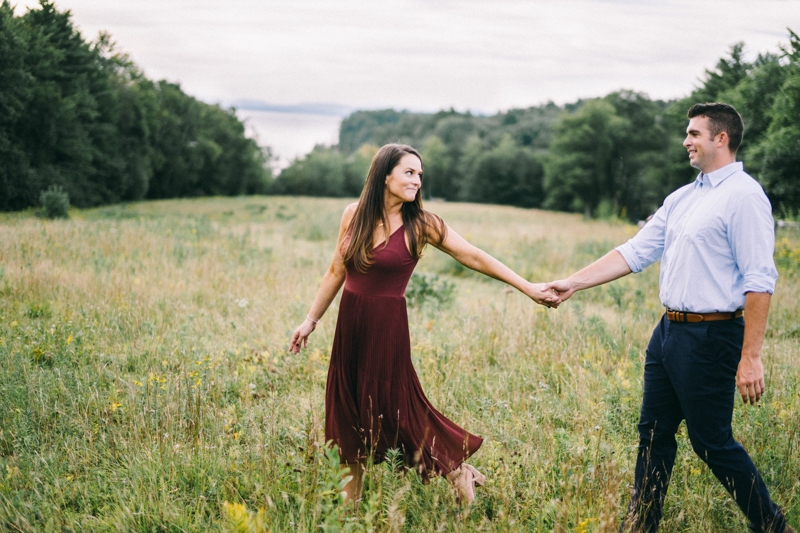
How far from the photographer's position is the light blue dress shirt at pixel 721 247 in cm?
244

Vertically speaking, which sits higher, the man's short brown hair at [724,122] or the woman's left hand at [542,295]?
the man's short brown hair at [724,122]

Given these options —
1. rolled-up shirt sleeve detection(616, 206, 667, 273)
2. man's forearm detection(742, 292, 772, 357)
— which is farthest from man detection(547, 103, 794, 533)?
rolled-up shirt sleeve detection(616, 206, 667, 273)

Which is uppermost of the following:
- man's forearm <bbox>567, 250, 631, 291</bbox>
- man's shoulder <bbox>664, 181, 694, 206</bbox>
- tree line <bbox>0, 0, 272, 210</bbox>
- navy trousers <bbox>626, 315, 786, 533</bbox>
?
tree line <bbox>0, 0, 272, 210</bbox>

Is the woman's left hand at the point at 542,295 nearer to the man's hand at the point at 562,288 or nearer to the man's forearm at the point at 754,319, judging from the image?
the man's hand at the point at 562,288

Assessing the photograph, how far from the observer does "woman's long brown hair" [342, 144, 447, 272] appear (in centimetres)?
288

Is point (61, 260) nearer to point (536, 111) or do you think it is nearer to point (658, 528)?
point (658, 528)

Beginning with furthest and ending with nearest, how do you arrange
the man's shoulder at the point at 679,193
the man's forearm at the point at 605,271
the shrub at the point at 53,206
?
the shrub at the point at 53,206
the man's forearm at the point at 605,271
the man's shoulder at the point at 679,193

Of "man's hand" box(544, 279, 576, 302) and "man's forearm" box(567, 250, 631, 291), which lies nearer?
"man's forearm" box(567, 250, 631, 291)

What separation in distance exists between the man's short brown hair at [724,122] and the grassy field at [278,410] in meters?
1.90

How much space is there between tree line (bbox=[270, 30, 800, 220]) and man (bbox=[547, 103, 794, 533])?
182cm

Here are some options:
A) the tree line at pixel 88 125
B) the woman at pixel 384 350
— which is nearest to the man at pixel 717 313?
the woman at pixel 384 350

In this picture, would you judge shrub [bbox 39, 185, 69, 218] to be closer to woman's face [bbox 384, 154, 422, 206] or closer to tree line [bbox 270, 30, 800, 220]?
tree line [bbox 270, 30, 800, 220]

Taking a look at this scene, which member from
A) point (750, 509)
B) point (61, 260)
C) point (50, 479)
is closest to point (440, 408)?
point (750, 509)

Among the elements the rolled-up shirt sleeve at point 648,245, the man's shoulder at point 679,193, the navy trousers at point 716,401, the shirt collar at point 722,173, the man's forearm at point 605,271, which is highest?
the shirt collar at point 722,173
